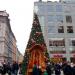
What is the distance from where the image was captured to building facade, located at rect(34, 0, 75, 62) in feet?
225

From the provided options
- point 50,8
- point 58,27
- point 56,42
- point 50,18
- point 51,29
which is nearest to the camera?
point 56,42

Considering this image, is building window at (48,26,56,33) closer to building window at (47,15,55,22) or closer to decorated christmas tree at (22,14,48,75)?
building window at (47,15,55,22)

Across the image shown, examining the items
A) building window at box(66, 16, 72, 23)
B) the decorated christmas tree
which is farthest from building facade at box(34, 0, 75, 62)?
the decorated christmas tree

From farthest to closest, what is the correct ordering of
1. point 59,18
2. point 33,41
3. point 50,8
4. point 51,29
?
point 50,8 < point 59,18 < point 51,29 < point 33,41

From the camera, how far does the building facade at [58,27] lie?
6856cm

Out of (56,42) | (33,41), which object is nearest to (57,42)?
(56,42)

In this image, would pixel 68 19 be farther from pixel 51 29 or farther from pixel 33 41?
pixel 33 41

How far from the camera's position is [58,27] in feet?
232

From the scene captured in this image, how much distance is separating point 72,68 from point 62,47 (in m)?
49.4

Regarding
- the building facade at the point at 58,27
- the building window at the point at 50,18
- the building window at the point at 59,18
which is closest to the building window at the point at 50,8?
the building facade at the point at 58,27

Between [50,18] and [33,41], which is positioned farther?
[50,18]

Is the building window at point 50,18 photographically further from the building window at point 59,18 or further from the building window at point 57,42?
the building window at point 57,42

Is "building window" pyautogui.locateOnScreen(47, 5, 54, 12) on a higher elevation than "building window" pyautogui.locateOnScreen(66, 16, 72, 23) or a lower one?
higher

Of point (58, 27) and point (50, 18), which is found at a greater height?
point (50, 18)
